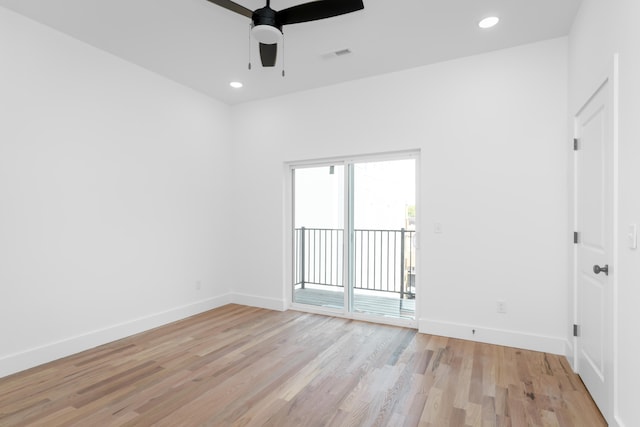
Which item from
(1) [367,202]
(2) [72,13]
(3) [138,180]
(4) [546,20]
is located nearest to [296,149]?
(1) [367,202]

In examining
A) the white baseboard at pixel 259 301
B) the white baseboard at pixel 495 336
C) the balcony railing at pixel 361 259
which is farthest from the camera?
the white baseboard at pixel 259 301

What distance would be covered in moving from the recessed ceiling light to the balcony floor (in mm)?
3065

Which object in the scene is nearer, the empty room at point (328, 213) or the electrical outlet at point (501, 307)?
the empty room at point (328, 213)

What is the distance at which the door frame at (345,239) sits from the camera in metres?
3.83

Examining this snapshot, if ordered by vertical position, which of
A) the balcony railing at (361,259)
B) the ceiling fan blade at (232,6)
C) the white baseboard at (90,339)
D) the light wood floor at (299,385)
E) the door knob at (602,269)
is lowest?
the light wood floor at (299,385)

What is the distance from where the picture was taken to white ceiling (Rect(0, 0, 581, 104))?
105 inches

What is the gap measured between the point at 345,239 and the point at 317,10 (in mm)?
2699

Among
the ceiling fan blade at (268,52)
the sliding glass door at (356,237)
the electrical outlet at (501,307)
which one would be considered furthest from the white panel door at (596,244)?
the ceiling fan blade at (268,52)

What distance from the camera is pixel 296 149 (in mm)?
4508

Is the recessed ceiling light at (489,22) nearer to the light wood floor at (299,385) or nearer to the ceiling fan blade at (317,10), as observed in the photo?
the ceiling fan blade at (317,10)

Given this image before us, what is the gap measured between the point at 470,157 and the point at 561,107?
2.90 feet

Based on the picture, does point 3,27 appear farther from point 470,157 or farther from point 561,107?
point 561,107

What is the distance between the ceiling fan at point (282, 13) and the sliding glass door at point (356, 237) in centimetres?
207

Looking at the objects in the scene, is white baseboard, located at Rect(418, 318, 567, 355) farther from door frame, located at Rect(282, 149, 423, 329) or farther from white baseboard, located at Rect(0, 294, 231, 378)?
white baseboard, located at Rect(0, 294, 231, 378)
